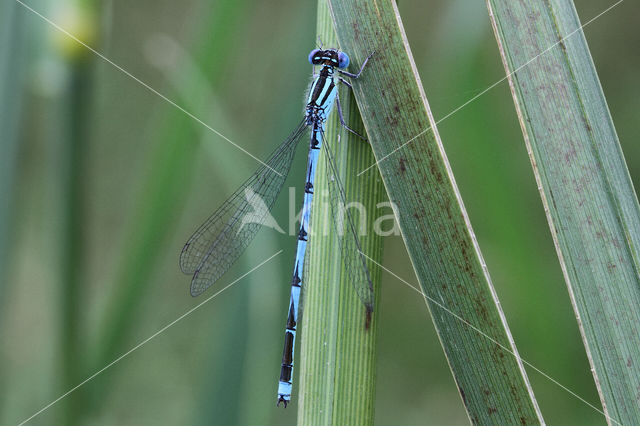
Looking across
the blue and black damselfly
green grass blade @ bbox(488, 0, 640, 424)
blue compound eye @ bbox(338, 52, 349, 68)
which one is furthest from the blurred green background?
green grass blade @ bbox(488, 0, 640, 424)

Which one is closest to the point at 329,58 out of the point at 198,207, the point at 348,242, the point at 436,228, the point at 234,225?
the point at 348,242

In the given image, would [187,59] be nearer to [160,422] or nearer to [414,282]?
[414,282]

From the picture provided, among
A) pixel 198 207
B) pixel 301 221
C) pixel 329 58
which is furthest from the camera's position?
pixel 198 207

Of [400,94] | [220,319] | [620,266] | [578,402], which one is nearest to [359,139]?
[400,94]

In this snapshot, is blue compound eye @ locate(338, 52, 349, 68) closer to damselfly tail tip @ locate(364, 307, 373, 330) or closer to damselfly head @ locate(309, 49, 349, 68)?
damselfly head @ locate(309, 49, 349, 68)

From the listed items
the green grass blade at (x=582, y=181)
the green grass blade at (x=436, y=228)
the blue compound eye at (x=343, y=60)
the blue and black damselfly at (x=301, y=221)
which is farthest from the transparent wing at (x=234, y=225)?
the green grass blade at (x=582, y=181)

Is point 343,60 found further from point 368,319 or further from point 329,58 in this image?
point 368,319

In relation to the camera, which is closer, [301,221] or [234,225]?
[301,221]

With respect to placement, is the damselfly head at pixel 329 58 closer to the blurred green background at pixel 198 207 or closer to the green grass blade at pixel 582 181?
the blurred green background at pixel 198 207
